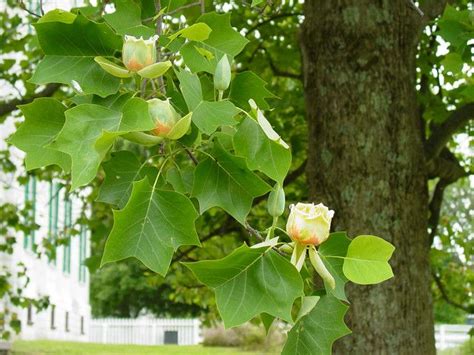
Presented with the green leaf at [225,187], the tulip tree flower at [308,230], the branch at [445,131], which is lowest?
the tulip tree flower at [308,230]

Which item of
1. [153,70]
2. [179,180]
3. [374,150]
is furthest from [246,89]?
[374,150]

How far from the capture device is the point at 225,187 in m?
1.46

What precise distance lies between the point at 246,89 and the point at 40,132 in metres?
0.40

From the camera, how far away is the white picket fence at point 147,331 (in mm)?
30891

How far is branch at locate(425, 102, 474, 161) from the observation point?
4.33 metres

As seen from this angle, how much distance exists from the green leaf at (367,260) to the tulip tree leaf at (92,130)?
40cm

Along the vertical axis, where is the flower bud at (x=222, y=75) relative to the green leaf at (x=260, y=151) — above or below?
above

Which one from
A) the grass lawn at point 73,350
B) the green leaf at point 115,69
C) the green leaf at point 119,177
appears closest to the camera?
the green leaf at point 115,69

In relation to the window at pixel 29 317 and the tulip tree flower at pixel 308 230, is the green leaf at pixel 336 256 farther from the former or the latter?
the window at pixel 29 317

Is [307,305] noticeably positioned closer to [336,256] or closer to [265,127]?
[336,256]

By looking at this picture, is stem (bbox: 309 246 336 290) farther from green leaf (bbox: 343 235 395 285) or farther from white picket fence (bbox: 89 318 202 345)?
white picket fence (bbox: 89 318 202 345)

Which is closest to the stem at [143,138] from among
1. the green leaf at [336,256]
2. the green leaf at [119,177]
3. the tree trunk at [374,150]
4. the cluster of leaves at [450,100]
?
the green leaf at [119,177]

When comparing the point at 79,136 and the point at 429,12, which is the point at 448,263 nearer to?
the point at 429,12

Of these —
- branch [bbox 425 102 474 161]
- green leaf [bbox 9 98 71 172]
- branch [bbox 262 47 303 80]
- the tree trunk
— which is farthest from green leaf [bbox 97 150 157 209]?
branch [bbox 262 47 303 80]
